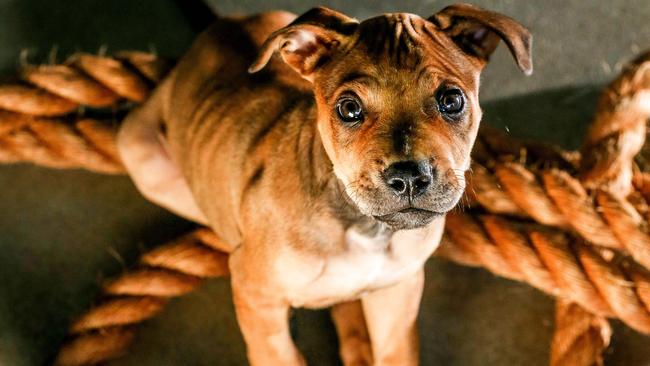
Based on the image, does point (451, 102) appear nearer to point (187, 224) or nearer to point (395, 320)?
point (395, 320)

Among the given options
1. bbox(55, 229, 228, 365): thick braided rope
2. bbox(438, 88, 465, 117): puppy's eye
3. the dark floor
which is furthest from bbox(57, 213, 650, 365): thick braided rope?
bbox(438, 88, 465, 117): puppy's eye

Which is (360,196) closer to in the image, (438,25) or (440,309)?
(438,25)

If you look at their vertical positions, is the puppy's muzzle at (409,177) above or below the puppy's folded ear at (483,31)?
below

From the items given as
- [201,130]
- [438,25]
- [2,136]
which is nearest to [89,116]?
[2,136]

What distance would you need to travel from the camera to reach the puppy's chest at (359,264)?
249 cm

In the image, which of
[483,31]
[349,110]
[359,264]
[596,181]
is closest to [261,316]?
[359,264]

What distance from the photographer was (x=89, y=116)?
362cm

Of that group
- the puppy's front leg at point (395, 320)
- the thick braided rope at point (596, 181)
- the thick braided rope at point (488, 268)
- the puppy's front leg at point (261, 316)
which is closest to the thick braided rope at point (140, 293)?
the thick braided rope at point (488, 268)

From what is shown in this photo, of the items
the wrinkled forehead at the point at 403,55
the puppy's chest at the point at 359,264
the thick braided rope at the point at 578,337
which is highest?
the wrinkled forehead at the point at 403,55

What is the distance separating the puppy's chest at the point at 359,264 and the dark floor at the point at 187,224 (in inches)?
25.0

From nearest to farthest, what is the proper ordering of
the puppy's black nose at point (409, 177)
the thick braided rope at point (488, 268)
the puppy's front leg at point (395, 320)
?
the puppy's black nose at point (409, 177) < the puppy's front leg at point (395, 320) < the thick braided rope at point (488, 268)

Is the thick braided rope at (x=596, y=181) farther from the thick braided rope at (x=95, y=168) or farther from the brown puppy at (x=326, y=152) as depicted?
the brown puppy at (x=326, y=152)

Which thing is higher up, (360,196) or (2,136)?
(360,196)

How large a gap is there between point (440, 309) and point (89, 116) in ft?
5.15
